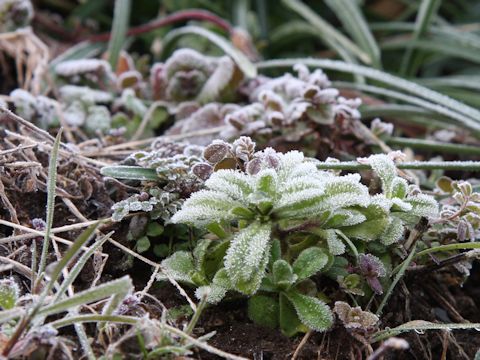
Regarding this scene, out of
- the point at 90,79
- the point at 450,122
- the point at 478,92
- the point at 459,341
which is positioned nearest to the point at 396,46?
the point at 478,92

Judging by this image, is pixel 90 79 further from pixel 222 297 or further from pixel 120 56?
pixel 222 297

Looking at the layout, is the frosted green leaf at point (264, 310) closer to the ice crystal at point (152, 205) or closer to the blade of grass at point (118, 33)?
the ice crystal at point (152, 205)

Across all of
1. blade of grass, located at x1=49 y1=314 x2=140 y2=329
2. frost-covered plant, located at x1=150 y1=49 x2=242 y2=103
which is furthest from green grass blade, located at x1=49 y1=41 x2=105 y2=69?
blade of grass, located at x1=49 y1=314 x2=140 y2=329

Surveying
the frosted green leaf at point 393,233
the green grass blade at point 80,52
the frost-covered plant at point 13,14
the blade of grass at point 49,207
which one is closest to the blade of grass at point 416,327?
the frosted green leaf at point 393,233

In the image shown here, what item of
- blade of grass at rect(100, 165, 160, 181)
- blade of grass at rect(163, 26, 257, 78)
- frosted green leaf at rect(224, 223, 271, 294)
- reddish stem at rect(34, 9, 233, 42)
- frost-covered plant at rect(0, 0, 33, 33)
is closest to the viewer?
frosted green leaf at rect(224, 223, 271, 294)

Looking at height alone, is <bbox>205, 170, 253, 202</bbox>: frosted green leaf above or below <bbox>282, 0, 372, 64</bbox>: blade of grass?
above

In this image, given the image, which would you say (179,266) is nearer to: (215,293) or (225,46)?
(215,293)

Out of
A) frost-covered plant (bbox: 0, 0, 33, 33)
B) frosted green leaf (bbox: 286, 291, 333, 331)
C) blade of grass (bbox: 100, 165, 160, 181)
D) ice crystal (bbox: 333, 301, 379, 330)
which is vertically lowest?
ice crystal (bbox: 333, 301, 379, 330)

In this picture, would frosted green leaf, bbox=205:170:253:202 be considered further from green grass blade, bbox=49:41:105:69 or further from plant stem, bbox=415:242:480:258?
green grass blade, bbox=49:41:105:69
